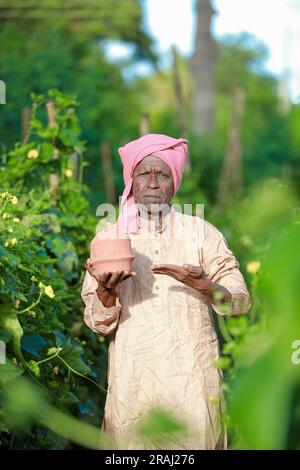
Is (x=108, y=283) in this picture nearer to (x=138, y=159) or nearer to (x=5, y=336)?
(x=5, y=336)

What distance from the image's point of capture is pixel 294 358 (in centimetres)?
154

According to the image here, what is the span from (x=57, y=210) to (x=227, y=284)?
254 cm

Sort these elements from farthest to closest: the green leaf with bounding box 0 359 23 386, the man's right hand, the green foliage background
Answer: the man's right hand
the green leaf with bounding box 0 359 23 386
the green foliage background

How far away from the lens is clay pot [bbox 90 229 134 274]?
3.49 m

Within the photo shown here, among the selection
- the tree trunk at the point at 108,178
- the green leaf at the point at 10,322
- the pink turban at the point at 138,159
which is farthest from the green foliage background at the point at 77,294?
the tree trunk at the point at 108,178

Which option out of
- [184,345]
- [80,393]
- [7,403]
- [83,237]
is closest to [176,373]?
[184,345]

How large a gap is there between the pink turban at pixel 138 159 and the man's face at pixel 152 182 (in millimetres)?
19

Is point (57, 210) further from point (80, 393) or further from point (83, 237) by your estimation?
point (80, 393)

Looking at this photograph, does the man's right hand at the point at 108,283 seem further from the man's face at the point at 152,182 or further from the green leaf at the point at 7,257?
the man's face at the point at 152,182

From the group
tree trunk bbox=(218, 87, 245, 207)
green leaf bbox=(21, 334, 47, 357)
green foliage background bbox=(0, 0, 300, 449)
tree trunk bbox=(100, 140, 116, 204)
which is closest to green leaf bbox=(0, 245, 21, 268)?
green foliage background bbox=(0, 0, 300, 449)

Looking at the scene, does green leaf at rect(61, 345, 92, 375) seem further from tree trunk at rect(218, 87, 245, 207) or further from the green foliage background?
tree trunk at rect(218, 87, 245, 207)

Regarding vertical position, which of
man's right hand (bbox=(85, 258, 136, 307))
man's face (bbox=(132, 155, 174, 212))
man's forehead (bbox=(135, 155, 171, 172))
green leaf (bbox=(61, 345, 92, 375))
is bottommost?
green leaf (bbox=(61, 345, 92, 375))

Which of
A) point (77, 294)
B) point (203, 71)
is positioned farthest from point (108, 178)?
point (203, 71)

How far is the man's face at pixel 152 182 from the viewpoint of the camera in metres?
3.95
